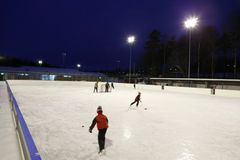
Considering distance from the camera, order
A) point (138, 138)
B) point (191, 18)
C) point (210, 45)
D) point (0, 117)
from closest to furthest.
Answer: point (138, 138) → point (0, 117) → point (191, 18) → point (210, 45)

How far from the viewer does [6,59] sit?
60750mm

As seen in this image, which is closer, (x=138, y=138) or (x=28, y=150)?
(x=28, y=150)

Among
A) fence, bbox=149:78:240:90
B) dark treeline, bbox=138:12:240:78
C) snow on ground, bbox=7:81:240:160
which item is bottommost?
snow on ground, bbox=7:81:240:160

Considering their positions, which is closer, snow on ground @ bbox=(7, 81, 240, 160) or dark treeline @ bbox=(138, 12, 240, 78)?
snow on ground @ bbox=(7, 81, 240, 160)

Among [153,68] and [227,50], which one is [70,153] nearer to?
[227,50]

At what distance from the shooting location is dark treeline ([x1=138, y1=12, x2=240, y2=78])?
118 feet

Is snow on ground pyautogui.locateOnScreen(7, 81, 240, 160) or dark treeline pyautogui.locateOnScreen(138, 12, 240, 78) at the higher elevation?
dark treeline pyautogui.locateOnScreen(138, 12, 240, 78)

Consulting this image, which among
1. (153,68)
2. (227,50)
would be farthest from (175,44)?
(227,50)

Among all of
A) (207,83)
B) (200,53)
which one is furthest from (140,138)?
(200,53)

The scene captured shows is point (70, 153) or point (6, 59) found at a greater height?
point (6, 59)

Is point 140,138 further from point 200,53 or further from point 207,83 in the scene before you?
point 200,53

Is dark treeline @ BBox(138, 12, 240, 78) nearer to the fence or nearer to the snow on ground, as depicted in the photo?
the fence

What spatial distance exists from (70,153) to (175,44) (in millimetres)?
45601

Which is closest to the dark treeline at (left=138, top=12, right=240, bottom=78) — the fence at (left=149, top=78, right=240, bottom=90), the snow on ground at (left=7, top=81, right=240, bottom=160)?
the fence at (left=149, top=78, right=240, bottom=90)
